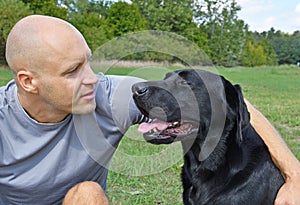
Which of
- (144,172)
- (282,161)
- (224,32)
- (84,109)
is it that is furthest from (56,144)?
(224,32)

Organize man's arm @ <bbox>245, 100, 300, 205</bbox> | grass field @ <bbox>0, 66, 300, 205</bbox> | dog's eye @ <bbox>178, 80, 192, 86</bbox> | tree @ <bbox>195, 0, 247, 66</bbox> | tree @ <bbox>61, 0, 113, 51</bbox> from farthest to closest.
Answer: tree @ <bbox>195, 0, 247, 66</bbox>, tree @ <bbox>61, 0, 113, 51</bbox>, grass field @ <bbox>0, 66, 300, 205</bbox>, dog's eye @ <bbox>178, 80, 192, 86</bbox>, man's arm @ <bbox>245, 100, 300, 205</bbox>

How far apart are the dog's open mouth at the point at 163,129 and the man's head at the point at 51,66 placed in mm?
375

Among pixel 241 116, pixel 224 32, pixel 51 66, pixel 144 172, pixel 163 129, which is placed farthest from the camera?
pixel 224 32

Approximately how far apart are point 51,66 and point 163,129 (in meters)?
0.73

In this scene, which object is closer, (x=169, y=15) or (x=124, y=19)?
(x=169, y=15)

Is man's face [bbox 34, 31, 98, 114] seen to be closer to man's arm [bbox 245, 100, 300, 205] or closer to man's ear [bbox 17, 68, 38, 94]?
man's ear [bbox 17, 68, 38, 94]

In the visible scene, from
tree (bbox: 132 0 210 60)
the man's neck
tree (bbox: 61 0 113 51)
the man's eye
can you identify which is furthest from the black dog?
tree (bbox: 61 0 113 51)

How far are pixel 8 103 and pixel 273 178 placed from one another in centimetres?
152

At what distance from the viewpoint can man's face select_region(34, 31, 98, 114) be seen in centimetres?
222

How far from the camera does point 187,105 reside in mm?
2562

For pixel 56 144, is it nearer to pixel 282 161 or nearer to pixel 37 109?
pixel 37 109

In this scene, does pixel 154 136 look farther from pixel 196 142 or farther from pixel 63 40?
pixel 63 40

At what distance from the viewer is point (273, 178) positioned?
2395 mm

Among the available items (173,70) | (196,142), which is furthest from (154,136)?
(173,70)
